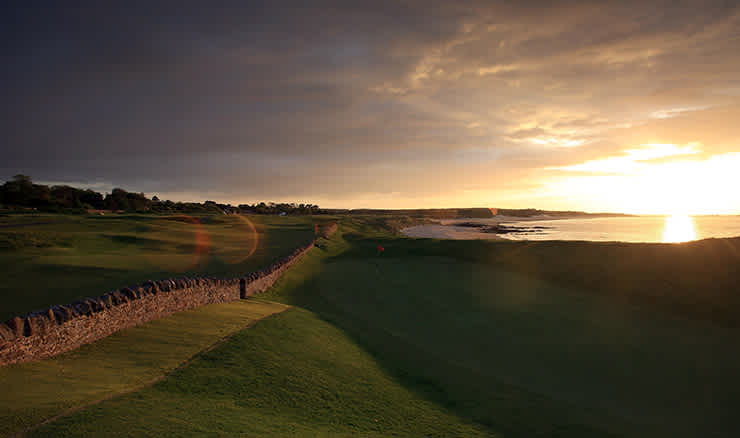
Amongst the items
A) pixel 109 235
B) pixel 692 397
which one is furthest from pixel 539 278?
pixel 109 235

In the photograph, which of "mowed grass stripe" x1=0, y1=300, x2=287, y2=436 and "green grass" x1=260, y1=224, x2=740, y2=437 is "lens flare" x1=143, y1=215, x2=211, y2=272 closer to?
"green grass" x1=260, y1=224, x2=740, y2=437

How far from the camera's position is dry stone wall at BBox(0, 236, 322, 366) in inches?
273

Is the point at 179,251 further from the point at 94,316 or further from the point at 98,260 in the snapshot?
the point at 94,316

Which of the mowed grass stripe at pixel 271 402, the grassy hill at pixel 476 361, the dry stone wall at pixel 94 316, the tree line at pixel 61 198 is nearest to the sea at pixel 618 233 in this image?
the grassy hill at pixel 476 361

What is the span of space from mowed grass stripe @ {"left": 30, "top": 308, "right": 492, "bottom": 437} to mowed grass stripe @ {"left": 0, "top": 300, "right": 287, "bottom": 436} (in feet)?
1.35

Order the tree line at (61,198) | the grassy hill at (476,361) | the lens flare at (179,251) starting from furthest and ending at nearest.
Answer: the tree line at (61,198) → the lens flare at (179,251) → the grassy hill at (476,361)

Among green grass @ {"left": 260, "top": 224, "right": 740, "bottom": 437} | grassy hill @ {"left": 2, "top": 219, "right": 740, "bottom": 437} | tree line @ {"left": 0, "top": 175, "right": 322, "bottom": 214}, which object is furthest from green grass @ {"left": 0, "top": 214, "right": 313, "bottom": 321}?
tree line @ {"left": 0, "top": 175, "right": 322, "bottom": 214}

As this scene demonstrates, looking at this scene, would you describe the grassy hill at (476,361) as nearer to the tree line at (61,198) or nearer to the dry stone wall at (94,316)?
the dry stone wall at (94,316)

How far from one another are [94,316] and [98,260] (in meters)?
16.1

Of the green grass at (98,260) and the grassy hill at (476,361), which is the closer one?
the grassy hill at (476,361)

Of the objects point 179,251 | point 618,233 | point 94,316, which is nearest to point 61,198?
point 179,251

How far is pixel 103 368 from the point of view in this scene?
7332mm

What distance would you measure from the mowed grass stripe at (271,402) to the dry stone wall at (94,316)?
2.73m

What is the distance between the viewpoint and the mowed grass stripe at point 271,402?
5287 millimetres
